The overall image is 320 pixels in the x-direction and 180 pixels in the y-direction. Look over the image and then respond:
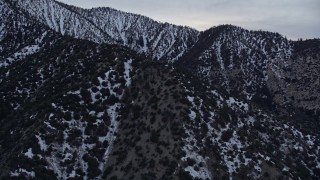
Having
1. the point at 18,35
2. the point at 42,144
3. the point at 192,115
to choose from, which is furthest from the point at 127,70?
the point at 18,35

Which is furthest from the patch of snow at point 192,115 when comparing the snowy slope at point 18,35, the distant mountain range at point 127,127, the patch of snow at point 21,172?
the snowy slope at point 18,35

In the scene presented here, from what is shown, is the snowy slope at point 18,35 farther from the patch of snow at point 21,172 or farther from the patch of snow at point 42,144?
the patch of snow at point 21,172

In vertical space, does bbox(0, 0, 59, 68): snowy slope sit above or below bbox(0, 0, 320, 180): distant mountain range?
above

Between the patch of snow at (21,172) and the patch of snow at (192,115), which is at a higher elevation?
the patch of snow at (192,115)

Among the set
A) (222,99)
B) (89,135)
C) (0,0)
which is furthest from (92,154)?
(0,0)

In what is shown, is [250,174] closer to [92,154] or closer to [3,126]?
[92,154]

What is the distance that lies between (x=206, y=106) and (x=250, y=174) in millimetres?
18535

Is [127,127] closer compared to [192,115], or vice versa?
[192,115]

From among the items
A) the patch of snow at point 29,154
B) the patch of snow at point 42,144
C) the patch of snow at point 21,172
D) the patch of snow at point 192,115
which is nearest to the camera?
the patch of snow at point 21,172

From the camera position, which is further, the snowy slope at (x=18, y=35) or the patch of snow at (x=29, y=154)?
the snowy slope at (x=18, y=35)

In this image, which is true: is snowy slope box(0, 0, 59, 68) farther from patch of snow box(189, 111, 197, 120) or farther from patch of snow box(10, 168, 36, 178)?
patch of snow box(10, 168, 36, 178)

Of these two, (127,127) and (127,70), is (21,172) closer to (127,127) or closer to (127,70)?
(127,127)

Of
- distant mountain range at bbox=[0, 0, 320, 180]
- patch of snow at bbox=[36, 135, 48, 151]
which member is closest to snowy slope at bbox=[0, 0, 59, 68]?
distant mountain range at bbox=[0, 0, 320, 180]

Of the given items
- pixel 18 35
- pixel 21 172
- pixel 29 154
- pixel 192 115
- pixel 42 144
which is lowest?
pixel 21 172
